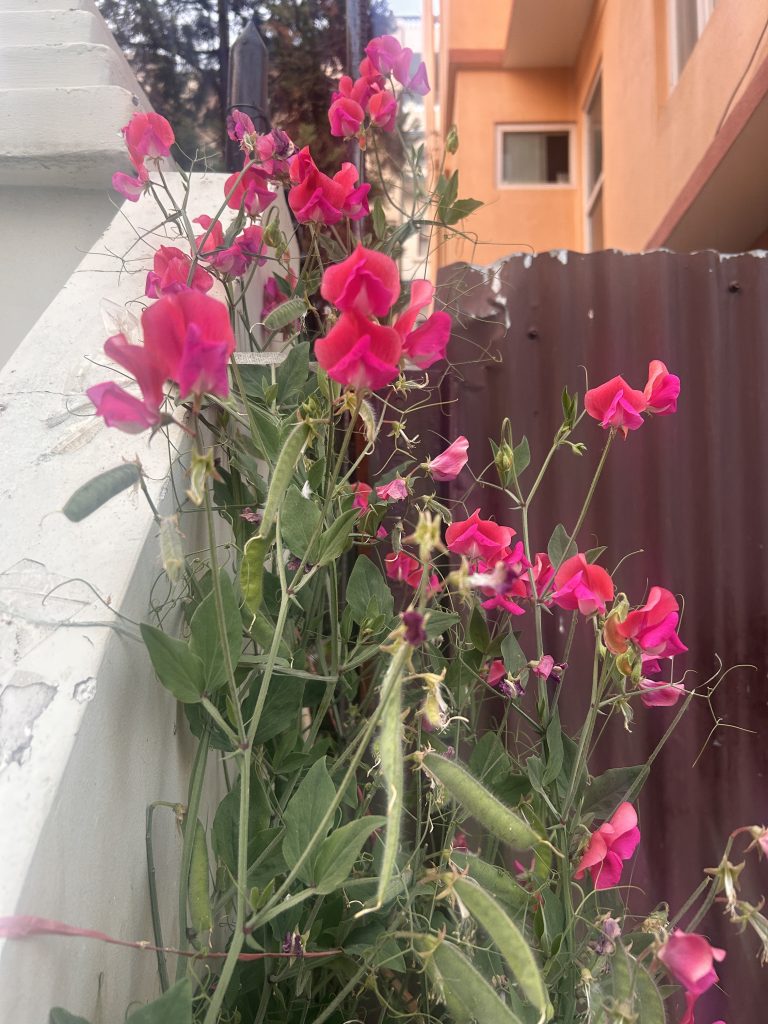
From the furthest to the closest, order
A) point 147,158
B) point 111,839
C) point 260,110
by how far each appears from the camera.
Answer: point 260,110
point 147,158
point 111,839

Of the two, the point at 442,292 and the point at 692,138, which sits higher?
the point at 692,138

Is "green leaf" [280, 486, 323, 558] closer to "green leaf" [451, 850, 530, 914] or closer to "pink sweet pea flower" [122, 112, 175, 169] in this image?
"green leaf" [451, 850, 530, 914]

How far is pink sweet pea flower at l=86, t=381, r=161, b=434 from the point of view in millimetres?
617

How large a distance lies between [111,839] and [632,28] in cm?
529

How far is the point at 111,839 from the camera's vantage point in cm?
79

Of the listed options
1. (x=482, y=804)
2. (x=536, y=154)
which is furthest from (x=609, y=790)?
(x=536, y=154)

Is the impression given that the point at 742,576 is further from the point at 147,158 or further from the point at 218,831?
the point at 147,158

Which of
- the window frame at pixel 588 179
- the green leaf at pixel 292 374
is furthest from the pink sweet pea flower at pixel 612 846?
the window frame at pixel 588 179

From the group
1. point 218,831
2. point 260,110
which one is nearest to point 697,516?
point 218,831

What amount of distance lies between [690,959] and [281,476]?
0.53m

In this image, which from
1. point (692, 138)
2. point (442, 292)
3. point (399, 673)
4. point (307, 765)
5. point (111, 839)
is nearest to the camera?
point (399, 673)

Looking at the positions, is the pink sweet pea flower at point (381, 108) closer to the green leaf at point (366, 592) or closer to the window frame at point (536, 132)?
the green leaf at point (366, 592)

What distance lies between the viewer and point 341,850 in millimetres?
723

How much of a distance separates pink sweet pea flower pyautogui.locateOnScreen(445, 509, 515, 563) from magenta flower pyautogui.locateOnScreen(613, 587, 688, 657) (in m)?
0.17
